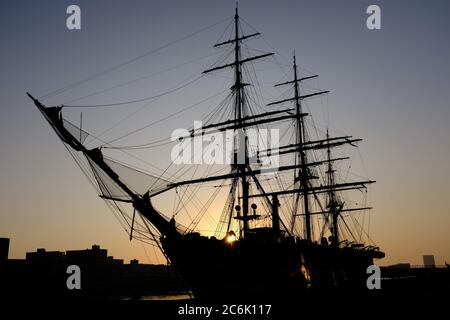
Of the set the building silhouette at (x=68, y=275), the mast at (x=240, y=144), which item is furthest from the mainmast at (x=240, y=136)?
the building silhouette at (x=68, y=275)

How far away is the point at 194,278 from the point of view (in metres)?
25.4

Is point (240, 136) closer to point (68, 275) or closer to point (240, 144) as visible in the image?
point (240, 144)

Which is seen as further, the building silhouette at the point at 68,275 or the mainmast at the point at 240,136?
the building silhouette at the point at 68,275
